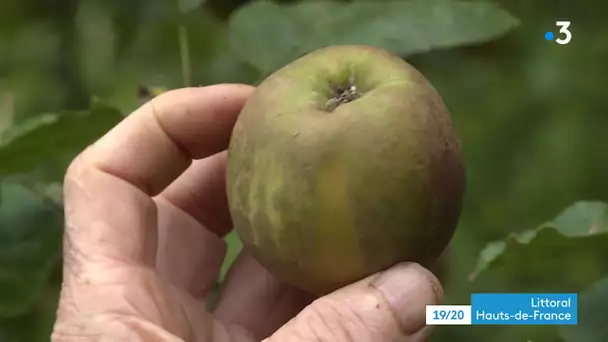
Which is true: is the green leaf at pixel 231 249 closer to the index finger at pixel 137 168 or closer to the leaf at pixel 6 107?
the index finger at pixel 137 168

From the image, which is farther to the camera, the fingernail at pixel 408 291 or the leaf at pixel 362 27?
the leaf at pixel 362 27

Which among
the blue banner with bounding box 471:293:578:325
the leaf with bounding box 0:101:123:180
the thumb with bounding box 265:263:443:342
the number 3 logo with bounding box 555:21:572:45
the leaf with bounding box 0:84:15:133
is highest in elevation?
the leaf with bounding box 0:101:123:180

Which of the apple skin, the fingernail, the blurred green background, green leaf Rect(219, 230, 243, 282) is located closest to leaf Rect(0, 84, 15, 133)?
the blurred green background

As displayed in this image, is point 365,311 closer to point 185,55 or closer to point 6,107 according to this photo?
point 185,55

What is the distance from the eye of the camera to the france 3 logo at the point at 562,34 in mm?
1017

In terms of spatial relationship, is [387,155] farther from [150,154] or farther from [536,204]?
[536,204]

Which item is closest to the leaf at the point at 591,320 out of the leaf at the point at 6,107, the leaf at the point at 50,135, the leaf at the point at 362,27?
the leaf at the point at 362,27

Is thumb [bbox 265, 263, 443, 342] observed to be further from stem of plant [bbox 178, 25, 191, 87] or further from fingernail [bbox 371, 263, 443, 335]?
stem of plant [bbox 178, 25, 191, 87]

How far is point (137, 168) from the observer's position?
31.6 inches

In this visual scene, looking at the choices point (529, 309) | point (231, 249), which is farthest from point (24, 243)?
point (529, 309)

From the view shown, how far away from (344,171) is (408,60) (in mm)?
683

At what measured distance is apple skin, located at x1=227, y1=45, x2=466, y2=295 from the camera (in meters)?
0.60

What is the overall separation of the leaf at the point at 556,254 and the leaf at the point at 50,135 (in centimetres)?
44

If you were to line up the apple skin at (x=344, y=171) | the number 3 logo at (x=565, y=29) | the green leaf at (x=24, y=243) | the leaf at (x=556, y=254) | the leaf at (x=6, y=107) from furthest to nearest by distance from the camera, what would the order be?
the leaf at (x=6, y=107) < the number 3 logo at (x=565, y=29) < the green leaf at (x=24, y=243) < the leaf at (x=556, y=254) < the apple skin at (x=344, y=171)
